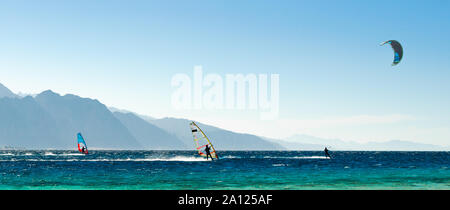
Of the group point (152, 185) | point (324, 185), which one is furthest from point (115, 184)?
point (324, 185)
